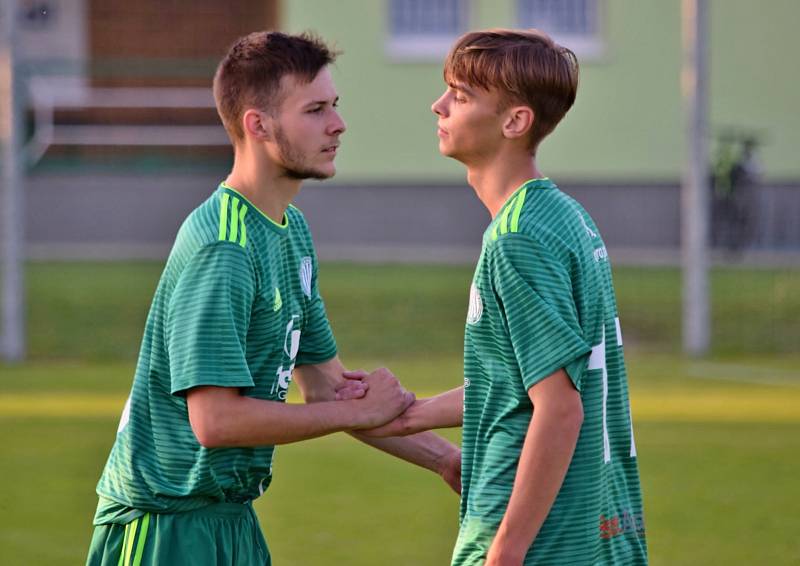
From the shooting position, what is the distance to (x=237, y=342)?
3.60 m

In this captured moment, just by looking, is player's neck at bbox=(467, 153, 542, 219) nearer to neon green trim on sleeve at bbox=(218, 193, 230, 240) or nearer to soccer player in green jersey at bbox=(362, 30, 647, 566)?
soccer player in green jersey at bbox=(362, 30, 647, 566)

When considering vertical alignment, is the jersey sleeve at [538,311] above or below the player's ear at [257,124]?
below

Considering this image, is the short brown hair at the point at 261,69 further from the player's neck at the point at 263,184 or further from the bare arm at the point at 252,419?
the bare arm at the point at 252,419

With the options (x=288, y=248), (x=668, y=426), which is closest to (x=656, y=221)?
(x=668, y=426)

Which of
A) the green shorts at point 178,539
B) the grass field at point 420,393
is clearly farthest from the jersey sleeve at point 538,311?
the grass field at point 420,393

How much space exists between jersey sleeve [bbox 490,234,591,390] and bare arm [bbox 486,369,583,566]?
35 millimetres

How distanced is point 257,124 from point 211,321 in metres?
0.59

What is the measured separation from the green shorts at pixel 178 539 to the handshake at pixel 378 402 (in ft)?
1.24

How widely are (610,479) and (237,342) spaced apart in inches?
34.6

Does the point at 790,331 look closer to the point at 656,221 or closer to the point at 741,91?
the point at 656,221

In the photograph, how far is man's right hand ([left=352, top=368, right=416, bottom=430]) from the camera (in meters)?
4.01

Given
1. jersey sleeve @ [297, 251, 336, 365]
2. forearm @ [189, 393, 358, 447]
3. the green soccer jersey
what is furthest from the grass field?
the green soccer jersey

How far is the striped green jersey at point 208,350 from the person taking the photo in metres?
3.60

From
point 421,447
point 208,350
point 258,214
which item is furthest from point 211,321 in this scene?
point 421,447
